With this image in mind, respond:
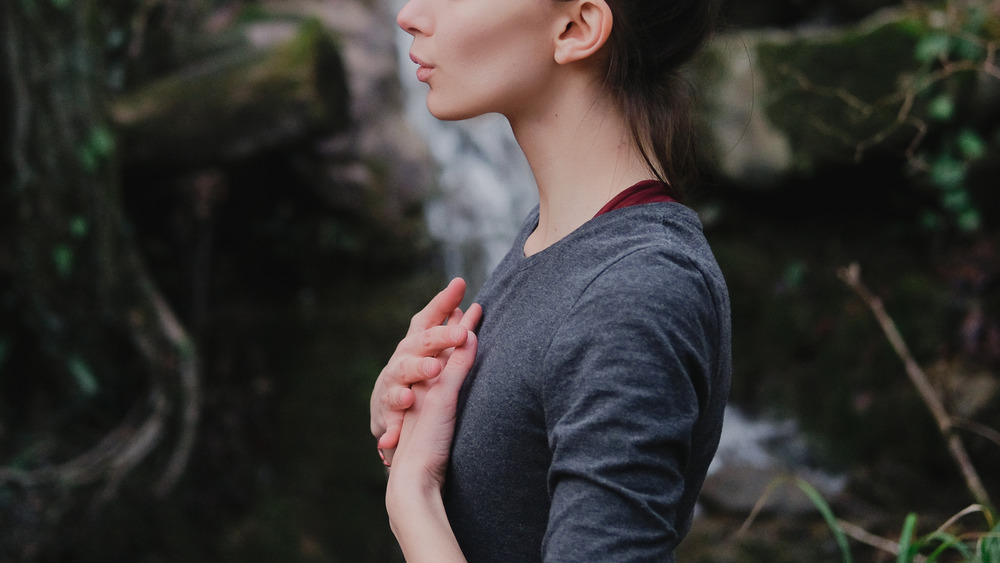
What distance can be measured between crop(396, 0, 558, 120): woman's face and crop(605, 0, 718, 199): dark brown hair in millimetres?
82

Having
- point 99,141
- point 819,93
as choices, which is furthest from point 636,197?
point 819,93

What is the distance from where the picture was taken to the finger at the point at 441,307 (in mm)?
1029

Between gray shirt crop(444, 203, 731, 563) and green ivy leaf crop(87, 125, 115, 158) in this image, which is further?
green ivy leaf crop(87, 125, 115, 158)

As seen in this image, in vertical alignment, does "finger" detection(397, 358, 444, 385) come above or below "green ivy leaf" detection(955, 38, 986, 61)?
above

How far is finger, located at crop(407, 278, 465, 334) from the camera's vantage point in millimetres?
1029

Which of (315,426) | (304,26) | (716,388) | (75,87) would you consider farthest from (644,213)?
(315,426)

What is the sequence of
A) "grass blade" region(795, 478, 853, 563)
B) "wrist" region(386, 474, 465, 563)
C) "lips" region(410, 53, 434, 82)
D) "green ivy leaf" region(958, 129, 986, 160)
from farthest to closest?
1. "green ivy leaf" region(958, 129, 986, 160)
2. "grass blade" region(795, 478, 853, 563)
3. "lips" region(410, 53, 434, 82)
4. "wrist" region(386, 474, 465, 563)

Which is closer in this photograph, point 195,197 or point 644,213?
point 644,213

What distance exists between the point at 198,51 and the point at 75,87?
1098 millimetres

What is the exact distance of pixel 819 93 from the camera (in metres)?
3.76

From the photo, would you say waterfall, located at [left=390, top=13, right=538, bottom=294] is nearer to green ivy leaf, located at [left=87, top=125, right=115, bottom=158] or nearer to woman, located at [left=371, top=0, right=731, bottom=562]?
green ivy leaf, located at [left=87, top=125, right=115, bottom=158]

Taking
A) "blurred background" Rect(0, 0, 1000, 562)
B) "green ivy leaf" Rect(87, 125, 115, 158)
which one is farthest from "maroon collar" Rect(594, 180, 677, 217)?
"green ivy leaf" Rect(87, 125, 115, 158)

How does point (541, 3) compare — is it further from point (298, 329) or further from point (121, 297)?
point (298, 329)

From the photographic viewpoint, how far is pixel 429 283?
14.0 ft
